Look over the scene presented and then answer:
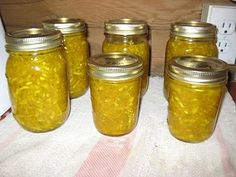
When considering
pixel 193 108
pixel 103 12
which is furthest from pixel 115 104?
pixel 103 12

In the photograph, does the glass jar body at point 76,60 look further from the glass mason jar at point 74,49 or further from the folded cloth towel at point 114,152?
the folded cloth towel at point 114,152

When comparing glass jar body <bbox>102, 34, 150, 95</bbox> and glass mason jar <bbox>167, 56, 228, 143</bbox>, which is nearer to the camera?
glass mason jar <bbox>167, 56, 228, 143</bbox>

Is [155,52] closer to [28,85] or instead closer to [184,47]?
[184,47]

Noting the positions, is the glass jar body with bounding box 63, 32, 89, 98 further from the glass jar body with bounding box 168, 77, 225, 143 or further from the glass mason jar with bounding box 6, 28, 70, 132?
the glass jar body with bounding box 168, 77, 225, 143

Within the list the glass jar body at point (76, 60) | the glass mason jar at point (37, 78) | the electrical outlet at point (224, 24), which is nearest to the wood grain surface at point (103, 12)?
the electrical outlet at point (224, 24)

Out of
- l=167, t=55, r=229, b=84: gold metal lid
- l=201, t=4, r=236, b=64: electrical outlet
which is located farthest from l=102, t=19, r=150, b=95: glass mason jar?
l=201, t=4, r=236, b=64: electrical outlet
